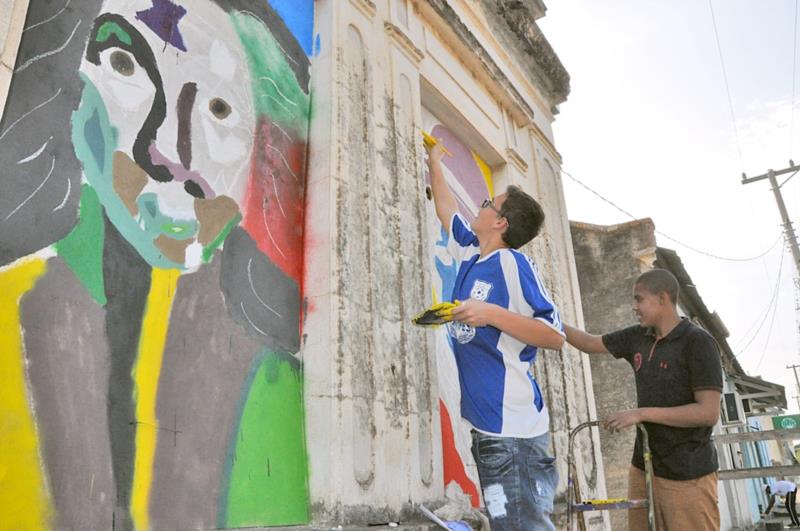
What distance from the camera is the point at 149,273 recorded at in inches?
93.7

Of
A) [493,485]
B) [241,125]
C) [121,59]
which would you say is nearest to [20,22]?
[121,59]

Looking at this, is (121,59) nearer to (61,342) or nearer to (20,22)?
(20,22)

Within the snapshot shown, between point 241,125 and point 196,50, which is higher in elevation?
point 196,50

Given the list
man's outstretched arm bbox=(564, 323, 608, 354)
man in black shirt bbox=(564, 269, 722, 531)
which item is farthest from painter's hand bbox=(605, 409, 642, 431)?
man's outstretched arm bbox=(564, 323, 608, 354)

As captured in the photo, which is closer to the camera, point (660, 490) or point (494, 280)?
point (494, 280)

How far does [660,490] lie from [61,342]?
2.73 meters

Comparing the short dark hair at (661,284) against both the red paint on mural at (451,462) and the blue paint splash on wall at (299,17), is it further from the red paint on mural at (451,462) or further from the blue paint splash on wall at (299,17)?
the blue paint splash on wall at (299,17)

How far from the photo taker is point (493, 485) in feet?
7.02

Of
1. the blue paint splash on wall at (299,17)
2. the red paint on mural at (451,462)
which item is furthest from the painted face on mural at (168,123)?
the red paint on mural at (451,462)

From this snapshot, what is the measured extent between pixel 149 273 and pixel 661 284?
2.48m

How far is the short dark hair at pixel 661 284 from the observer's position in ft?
10.4

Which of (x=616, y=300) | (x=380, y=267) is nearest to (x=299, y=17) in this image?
(x=380, y=267)

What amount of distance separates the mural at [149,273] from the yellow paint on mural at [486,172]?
282 cm

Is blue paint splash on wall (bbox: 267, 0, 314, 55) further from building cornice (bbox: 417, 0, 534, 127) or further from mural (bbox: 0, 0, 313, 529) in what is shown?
building cornice (bbox: 417, 0, 534, 127)
